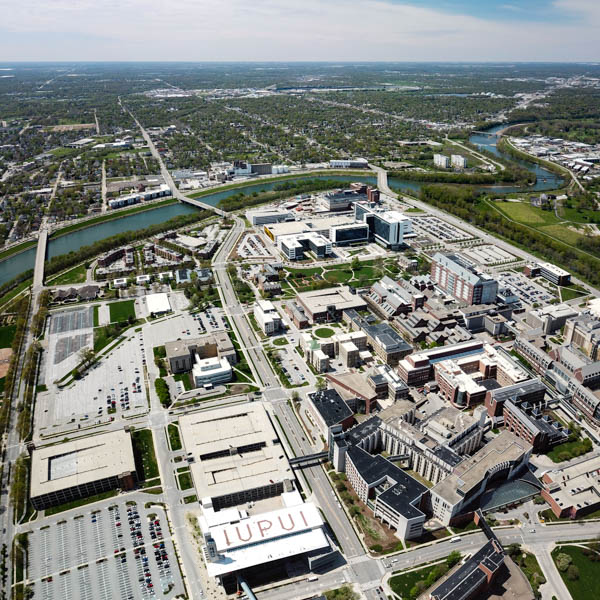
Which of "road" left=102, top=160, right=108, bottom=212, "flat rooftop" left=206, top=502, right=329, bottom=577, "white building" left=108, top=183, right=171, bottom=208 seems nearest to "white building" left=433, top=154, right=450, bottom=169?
"white building" left=108, top=183, right=171, bottom=208

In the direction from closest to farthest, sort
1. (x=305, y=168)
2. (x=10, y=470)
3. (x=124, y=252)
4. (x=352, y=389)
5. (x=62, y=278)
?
(x=10, y=470)
(x=352, y=389)
(x=62, y=278)
(x=124, y=252)
(x=305, y=168)

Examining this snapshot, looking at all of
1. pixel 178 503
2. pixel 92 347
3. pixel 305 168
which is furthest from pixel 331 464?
pixel 305 168

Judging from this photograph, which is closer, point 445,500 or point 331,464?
point 445,500

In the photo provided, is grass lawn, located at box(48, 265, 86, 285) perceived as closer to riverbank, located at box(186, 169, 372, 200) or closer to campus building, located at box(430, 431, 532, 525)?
→ riverbank, located at box(186, 169, 372, 200)

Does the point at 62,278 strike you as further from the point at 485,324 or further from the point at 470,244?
the point at 470,244

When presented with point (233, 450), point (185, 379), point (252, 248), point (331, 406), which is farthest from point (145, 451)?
point (252, 248)
